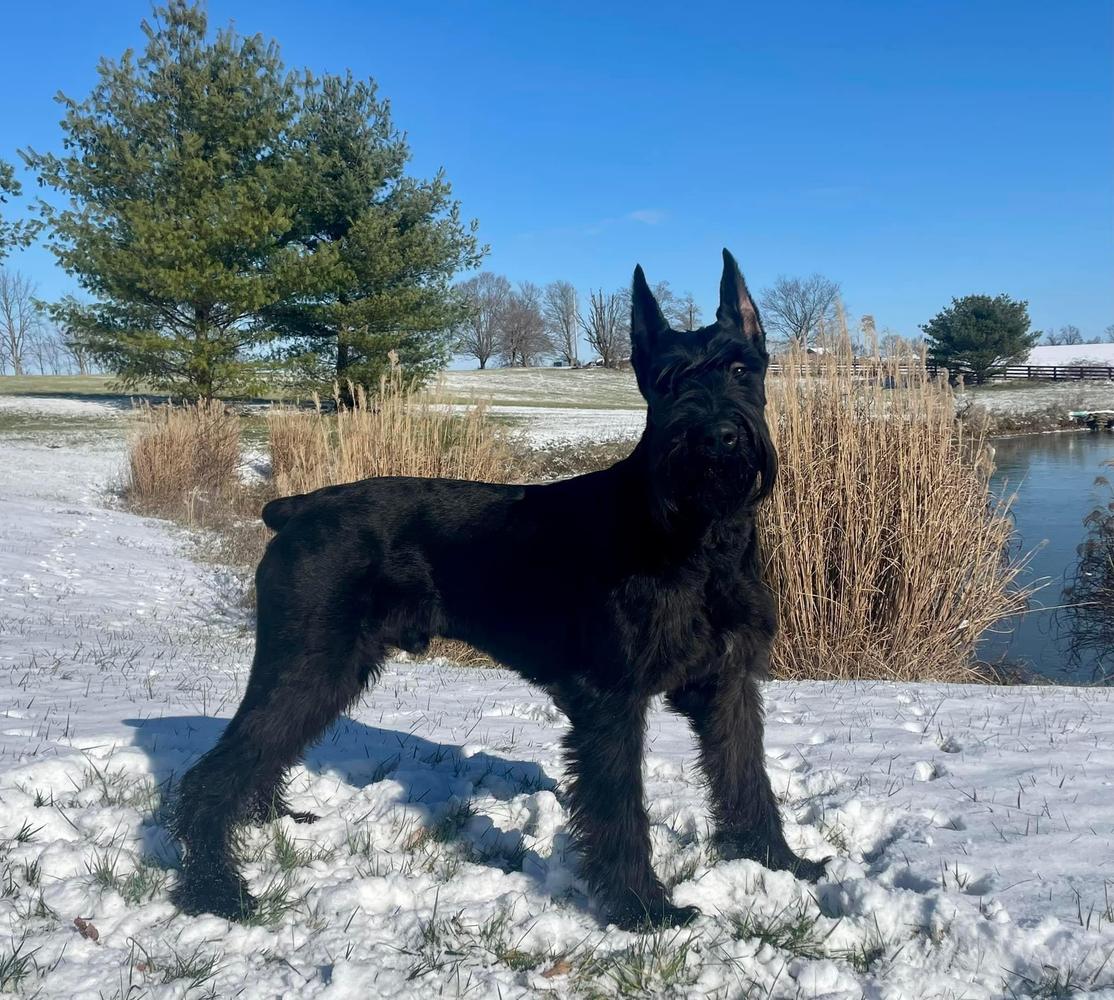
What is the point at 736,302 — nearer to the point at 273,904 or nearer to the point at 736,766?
the point at 736,766

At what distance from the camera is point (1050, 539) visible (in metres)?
10.7

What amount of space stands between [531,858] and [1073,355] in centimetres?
6989

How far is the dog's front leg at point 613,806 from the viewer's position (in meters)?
2.55

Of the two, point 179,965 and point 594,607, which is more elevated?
point 594,607

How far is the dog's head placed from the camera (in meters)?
2.50

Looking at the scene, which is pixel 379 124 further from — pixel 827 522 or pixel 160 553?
pixel 827 522

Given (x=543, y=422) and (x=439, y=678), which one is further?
(x=543, y=422)

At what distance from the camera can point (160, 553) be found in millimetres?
11266

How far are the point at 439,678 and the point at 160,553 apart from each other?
693 centimetres

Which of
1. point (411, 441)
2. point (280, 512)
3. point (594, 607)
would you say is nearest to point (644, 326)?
point (594, 607)

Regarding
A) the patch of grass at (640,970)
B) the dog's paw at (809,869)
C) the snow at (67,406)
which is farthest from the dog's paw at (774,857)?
the snow at (67,406)

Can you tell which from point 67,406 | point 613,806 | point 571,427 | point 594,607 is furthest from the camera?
point 67,406

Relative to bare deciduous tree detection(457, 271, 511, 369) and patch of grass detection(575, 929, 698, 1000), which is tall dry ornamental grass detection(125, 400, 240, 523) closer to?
patch of grass detection(575, 929, 698, 1000)

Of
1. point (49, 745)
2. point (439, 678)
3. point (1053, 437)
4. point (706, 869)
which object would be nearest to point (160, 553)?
point (439, 678)
